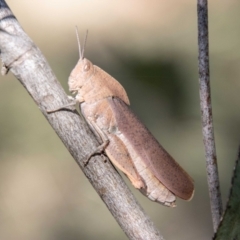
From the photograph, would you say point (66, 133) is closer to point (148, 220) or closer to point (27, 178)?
point (148, 220)

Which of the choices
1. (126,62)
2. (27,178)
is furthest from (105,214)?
(126,62)

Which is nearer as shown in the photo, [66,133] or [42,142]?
[66,133]

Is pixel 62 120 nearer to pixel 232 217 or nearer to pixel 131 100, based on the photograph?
pixel 232 217

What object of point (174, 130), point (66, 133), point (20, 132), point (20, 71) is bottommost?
point (174, 130)

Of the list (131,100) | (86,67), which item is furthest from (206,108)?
(131,100)

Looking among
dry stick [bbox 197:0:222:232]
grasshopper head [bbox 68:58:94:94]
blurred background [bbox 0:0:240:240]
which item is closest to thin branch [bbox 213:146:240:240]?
dry stick [bbox 197:0:222:232]

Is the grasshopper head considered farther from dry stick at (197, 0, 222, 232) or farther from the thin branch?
the thin branch

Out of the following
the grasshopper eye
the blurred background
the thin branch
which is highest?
the grasshopper eye
